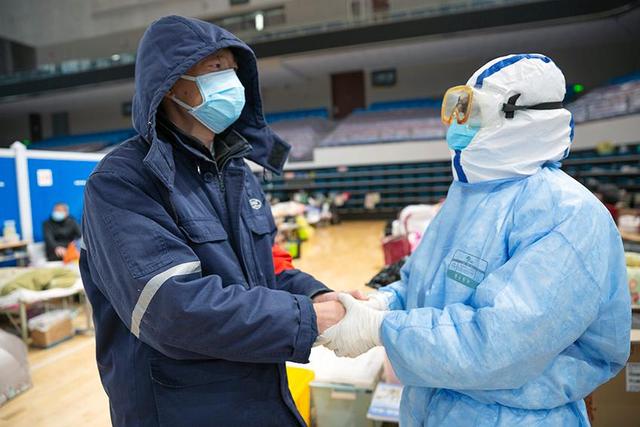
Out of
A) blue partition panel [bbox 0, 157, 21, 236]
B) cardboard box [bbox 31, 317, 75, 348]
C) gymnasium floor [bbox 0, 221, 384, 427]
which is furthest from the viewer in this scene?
blue partition panel [bbox 0, 157, 21, 236]

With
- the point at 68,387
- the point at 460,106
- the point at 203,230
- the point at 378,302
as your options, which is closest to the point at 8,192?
the point at 68,387

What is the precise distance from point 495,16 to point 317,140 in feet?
20.0

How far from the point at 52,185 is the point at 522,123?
695 centimetres

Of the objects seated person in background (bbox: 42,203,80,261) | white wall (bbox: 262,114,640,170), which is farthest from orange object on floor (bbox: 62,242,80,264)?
white wall (bbox: 262,114,640,170)

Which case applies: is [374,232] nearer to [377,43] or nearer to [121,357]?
[377,43]

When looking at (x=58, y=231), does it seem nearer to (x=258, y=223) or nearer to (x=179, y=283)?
(x=258, y=223)

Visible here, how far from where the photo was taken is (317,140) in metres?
14.4

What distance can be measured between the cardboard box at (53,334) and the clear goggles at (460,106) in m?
4.36

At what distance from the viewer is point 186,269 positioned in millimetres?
987

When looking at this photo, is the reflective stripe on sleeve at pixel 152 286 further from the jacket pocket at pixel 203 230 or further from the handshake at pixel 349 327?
the handshake at pixel 349 327

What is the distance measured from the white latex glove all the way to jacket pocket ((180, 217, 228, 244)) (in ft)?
1.53

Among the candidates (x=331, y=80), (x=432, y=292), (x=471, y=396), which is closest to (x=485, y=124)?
(x=432, y=292)

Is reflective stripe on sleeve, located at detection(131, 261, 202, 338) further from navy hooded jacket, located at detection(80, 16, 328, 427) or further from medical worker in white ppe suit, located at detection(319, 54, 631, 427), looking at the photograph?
medical worker in white ppe suit, located at detection(319, 54, 631, 427)

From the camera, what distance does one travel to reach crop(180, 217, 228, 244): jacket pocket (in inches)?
41.8
